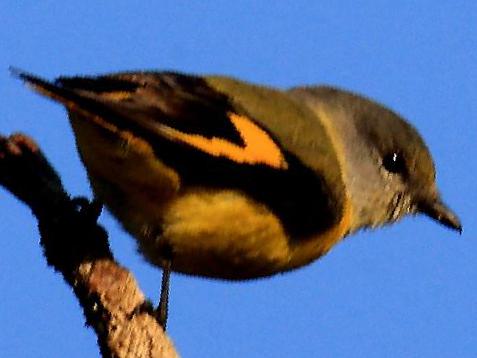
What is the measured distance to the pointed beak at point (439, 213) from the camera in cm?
Result: 483

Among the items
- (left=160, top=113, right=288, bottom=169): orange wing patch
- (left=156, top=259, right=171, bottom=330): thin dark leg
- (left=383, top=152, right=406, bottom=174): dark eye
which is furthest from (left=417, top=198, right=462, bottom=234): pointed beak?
(left=156, top=259, right=171, bottom=330): thin dark leg

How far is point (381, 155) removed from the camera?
477cm

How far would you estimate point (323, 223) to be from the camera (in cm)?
407

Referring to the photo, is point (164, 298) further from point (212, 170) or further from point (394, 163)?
point (394, 163)

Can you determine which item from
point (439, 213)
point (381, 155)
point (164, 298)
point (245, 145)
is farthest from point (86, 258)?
point (439, 213)

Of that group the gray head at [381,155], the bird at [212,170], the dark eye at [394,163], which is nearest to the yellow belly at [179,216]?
the bird at [212,170]

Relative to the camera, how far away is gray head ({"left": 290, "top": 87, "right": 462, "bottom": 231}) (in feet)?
15.1

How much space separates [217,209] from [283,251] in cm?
39

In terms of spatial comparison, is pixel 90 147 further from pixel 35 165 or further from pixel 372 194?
pixel 372 194

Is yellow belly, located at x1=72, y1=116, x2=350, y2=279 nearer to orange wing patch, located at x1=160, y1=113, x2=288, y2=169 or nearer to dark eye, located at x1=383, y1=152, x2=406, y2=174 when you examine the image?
orange wing patch, located at x1=160, y1=113, x2=288, y2=169

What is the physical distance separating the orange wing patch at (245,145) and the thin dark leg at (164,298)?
513mm

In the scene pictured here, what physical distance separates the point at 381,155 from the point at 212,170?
138 cm

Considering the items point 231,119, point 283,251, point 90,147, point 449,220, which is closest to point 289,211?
point 283,251

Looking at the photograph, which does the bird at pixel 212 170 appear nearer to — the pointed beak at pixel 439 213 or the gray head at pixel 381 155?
the gray head at pixel 381 155
